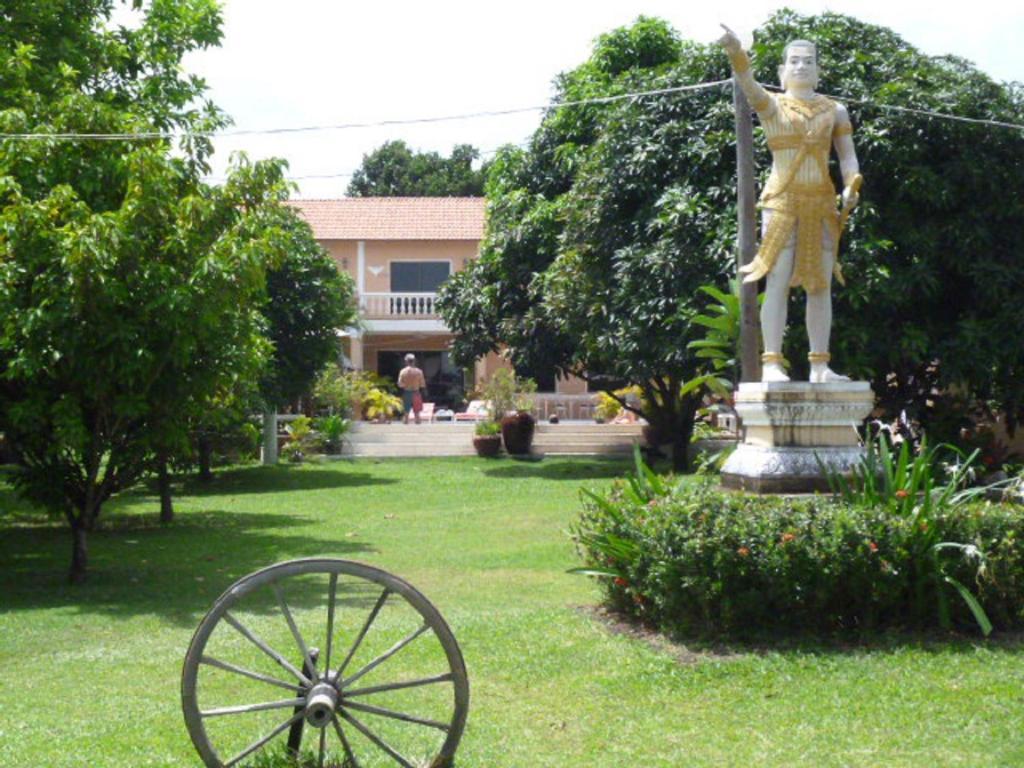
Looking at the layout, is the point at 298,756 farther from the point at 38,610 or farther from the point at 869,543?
the point at 38,610

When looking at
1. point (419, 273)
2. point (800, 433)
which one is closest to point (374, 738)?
point (800, 433)

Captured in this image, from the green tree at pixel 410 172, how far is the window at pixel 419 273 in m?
14.9

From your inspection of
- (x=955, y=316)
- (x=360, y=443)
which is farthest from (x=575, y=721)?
(x=360, y=443)

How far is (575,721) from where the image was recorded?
626cm

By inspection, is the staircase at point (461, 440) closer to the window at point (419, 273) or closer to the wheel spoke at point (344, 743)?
the window at point (419, 273)

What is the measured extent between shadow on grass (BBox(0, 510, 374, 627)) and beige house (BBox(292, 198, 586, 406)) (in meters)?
19.7

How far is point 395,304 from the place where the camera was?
3647 centimetres

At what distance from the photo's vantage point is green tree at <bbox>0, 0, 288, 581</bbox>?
10484mm

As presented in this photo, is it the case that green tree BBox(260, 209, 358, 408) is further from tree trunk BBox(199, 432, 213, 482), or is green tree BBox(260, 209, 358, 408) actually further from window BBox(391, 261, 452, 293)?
window BBox(391, 261, 452, 293)

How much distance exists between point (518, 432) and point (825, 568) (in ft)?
60.8

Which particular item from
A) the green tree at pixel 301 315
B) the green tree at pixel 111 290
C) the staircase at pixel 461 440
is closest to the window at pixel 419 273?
the staircase at pixel 461 440

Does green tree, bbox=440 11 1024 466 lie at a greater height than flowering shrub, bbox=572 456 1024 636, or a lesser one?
Result: greater

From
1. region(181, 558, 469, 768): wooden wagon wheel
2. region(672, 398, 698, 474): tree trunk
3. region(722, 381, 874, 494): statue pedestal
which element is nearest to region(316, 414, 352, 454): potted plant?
region(672, 398, 698, 474): tree trunk

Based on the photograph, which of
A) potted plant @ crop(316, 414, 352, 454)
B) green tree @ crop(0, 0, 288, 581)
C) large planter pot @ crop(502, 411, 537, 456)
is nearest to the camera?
green tree @ crop(0, 0, 288, 581)
